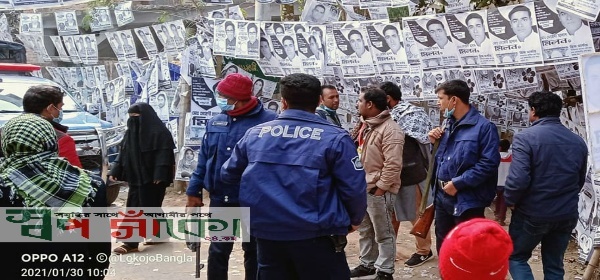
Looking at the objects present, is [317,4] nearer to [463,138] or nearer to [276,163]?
[463,138]

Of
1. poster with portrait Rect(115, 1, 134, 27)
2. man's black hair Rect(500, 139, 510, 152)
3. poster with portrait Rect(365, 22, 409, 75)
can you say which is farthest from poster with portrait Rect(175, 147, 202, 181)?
man's black hair Rect(500, 139, 510, 152)

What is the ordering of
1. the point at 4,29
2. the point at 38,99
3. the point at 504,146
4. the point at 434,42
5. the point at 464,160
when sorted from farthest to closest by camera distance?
the point at 4,29 < the point at 504,146 < the point at 434,42 < the point at 464,160 < the point at 38,99

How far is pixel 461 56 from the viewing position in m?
6.14

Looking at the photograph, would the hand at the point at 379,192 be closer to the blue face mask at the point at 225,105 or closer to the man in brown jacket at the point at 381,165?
the man in brown jacket at the point at 381,165

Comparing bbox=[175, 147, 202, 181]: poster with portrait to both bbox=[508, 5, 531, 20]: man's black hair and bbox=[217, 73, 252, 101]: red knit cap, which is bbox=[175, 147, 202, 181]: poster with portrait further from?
bbox=[508, 5, 531, 20]: man's black hair

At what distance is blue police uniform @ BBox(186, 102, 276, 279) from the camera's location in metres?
5.04

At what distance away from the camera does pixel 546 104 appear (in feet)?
15.5

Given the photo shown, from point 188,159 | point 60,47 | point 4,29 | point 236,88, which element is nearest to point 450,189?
point 236,88

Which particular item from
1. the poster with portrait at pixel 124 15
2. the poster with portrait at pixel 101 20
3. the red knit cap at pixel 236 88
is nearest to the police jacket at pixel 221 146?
the red knit cap at pixel 236 88

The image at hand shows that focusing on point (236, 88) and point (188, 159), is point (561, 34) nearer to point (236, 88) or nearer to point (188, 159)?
point (236, 88)

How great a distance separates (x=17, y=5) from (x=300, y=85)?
6.01 m

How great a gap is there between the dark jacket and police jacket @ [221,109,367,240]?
→ 152 centimetres

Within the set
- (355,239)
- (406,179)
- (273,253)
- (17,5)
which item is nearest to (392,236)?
(406,179)

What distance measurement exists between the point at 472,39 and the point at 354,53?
4.75 feet
